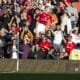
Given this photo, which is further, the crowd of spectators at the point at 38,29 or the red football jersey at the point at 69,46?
the red football jersey at the point at 69,46

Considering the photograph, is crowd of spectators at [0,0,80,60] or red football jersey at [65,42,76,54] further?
red football jersey at [65,42,76,54]

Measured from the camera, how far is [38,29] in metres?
13.0

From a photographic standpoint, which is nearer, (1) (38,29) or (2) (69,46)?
(2) (69,46)

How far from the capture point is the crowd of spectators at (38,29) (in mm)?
12477

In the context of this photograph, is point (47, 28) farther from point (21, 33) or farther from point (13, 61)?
point (13, 61)

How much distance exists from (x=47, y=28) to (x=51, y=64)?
1777 millimetres

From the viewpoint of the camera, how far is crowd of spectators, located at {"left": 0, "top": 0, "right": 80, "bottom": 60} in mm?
12477

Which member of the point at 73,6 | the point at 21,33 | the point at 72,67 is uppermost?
the point at 73,6

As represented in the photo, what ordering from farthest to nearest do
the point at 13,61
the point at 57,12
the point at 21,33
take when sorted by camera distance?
→ the point at 57,12 < the point at 21,33 < the point at 13,61

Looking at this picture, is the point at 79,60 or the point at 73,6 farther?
the point at 73,6

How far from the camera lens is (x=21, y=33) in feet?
41.2

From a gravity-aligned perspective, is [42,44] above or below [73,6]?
below

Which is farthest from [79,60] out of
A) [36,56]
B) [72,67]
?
[36,56]

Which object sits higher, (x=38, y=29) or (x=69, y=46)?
(x=38, y=29)
